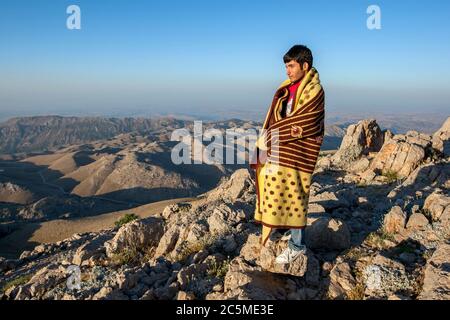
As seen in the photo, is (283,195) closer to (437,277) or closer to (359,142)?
(437,277)

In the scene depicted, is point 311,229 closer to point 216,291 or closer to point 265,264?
point 265,264

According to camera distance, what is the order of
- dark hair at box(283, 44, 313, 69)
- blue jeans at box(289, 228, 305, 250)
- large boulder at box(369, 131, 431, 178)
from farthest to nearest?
large boulder at box(369, 131, 431, 178), blue jeans at box(289, 228, 305, 250), dark hair at box(283, 44, 313, 69)

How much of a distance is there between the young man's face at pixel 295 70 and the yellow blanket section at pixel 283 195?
1.32m

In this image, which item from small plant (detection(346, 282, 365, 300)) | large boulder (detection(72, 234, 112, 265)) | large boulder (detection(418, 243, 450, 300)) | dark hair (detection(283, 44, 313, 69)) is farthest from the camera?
large boulder (detection(72, 234, 112, 265))

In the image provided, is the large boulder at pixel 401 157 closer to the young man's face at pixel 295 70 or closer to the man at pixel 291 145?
the man at pixel 291 145

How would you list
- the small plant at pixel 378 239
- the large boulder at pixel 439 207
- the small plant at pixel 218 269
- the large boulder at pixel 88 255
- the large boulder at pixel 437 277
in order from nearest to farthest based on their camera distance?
the large boulder at pixel 437 277
the small plant at pixel 218 269
the small plant at pixel 378 239
the large boulder at pixel 439 207
the large boulder at pixel 88 255

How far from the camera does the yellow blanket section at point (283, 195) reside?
5.60 metres

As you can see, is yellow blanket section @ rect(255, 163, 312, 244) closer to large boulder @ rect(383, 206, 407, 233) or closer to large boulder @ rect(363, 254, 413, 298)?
large boulder @ rect(363, 254, 413, 298)

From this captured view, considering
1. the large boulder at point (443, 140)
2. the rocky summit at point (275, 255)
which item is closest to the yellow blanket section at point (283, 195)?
the rocky summit at point (275, 255)

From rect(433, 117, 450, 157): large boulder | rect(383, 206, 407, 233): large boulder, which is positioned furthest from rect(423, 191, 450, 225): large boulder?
rect(433, 117, 450, 157): large boulder

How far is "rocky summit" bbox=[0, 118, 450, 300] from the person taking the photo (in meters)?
5.66

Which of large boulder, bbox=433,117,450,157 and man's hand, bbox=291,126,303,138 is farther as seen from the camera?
large boulder, bbox=433,117,450,157
